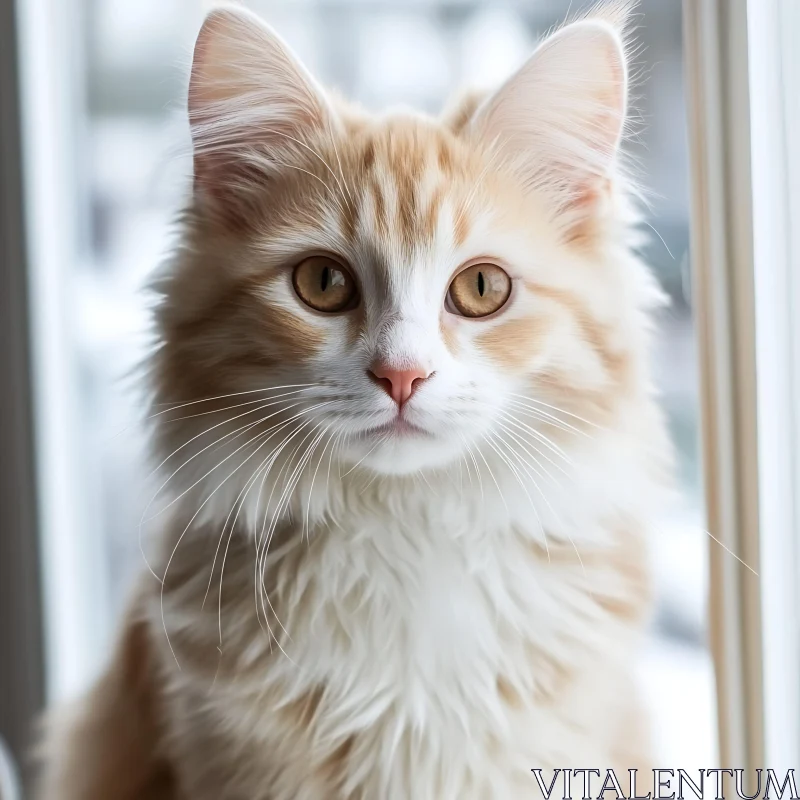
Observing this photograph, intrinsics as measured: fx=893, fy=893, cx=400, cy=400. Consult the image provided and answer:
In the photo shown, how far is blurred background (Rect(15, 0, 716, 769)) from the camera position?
1179 millimetres

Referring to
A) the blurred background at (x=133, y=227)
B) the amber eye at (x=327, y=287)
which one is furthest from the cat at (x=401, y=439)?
the blurred background at (x=133, y=227)

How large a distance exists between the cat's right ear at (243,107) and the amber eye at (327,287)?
0.12m

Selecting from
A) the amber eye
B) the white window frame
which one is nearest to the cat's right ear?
the amber eye

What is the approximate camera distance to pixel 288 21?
4.76ft

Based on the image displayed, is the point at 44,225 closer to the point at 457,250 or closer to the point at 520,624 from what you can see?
the point at 457,250

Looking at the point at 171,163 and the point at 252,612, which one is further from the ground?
the point at 171,163

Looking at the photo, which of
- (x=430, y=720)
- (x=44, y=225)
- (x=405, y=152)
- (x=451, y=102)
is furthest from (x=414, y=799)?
(x=44, y=225)

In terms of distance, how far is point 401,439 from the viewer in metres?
0.84

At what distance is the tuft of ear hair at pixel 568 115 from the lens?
874 millimetres

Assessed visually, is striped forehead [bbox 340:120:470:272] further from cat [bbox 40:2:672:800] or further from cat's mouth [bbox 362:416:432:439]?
cat's mouth [bbox 362:416:432:439]

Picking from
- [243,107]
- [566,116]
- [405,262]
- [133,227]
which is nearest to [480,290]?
[405,262]

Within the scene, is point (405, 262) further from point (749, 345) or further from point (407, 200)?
point (749, 345)

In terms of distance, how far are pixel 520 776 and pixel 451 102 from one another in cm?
76

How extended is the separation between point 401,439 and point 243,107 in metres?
0.39
